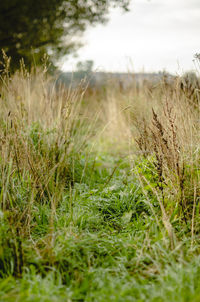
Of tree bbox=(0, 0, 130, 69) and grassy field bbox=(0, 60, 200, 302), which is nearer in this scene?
grassy field bbox=(0, 60, 200, 302)

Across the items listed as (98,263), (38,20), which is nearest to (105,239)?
(98,263)

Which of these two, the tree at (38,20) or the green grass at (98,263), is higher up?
the tree at (38,20)

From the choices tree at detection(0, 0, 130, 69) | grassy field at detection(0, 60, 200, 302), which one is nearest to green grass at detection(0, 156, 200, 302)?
grassy field at detection(0, 60, 200, 302)

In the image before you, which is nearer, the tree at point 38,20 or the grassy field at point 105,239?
the grassy field at point 105,239

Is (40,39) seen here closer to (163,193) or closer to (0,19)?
(0,19)

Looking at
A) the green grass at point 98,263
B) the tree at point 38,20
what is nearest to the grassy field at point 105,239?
the green grass at point 98,263

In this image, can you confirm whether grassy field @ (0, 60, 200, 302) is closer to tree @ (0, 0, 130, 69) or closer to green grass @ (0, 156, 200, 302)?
green grass @ (0, 156, 200, 302)

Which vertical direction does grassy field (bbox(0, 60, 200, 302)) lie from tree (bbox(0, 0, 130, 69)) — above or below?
below

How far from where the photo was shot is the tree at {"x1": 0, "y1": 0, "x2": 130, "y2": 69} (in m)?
6.56

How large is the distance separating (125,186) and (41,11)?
5.57 m

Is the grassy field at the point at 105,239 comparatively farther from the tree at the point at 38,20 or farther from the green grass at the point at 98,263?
the tree at the point at 38,20

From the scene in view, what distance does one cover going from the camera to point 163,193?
2205 mm

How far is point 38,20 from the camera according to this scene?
688 cm

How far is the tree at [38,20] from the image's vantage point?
6.56m
